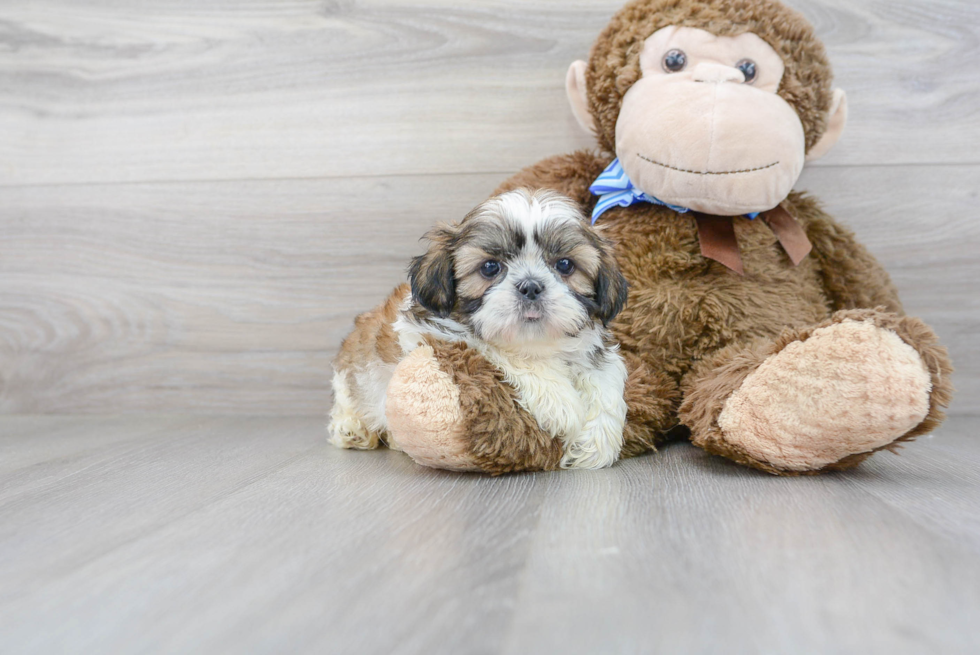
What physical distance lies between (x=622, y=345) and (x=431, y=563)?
83 cm

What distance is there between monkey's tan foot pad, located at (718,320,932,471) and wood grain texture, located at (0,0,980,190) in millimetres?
959

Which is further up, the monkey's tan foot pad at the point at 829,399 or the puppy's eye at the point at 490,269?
the puppy's eye at the point at 490,269

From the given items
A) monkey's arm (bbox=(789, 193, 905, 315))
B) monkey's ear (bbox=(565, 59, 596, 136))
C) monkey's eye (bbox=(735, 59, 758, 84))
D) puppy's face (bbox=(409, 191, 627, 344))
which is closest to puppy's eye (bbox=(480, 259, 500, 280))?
puppy's face (bbox=(409, 191, 627, 344))

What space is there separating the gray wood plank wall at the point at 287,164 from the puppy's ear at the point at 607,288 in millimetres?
720

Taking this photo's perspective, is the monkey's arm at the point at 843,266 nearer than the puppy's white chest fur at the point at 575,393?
No

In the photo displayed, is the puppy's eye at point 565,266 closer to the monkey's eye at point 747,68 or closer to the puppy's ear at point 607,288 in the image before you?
the puppy's ear at point 607,288

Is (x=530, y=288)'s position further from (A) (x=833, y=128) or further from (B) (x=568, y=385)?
(A) (x=833, y=128)

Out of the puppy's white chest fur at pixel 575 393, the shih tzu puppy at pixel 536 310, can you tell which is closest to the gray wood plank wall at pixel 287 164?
the shih tzu puppy at pixel 536 310

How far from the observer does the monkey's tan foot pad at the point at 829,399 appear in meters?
1.13

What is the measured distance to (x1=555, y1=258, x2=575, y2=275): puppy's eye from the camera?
1316 mm

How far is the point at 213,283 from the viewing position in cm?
210

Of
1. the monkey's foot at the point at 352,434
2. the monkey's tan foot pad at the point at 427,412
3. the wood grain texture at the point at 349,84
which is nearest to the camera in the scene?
the monkey's tan foot pad at the point at 427,412

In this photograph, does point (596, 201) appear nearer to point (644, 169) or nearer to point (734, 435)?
point (644, 169)

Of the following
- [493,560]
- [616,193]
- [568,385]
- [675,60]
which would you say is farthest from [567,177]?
[493,560]
